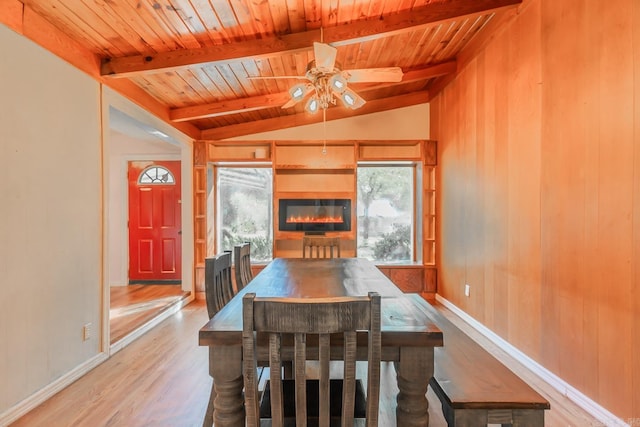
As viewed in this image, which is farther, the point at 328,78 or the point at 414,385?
the point at 328,78

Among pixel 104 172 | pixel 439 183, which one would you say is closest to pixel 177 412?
pixel 104 172

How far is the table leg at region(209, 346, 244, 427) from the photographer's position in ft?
3.72

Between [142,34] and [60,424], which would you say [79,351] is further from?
[142,34]

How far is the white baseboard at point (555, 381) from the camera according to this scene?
179 cm

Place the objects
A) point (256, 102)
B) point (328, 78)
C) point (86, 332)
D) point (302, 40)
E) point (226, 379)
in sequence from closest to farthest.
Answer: point (226, 379), point (328, 78), point (86, 332), point (302, 40), point (256, 102)

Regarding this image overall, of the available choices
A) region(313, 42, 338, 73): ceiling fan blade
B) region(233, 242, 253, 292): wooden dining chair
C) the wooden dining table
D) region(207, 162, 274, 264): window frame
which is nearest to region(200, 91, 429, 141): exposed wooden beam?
region(207, 162, 274, 264): window frame

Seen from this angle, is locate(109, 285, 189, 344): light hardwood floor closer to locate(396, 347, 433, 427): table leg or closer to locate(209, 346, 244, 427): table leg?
locate(209, 346, 244, 427): table leg

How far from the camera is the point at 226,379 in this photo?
1137mm

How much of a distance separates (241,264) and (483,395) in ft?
6.02

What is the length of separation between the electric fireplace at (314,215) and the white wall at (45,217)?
245 centimetres

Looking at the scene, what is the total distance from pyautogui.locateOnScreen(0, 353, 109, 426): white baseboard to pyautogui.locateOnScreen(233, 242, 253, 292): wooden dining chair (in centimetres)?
133

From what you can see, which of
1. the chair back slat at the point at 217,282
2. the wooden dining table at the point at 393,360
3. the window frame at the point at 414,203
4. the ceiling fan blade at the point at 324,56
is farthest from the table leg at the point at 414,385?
the window frame at the point at 414,203

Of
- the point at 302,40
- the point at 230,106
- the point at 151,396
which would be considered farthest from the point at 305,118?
the point at 151,396

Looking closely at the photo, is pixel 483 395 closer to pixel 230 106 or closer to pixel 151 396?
pixel 151 396
